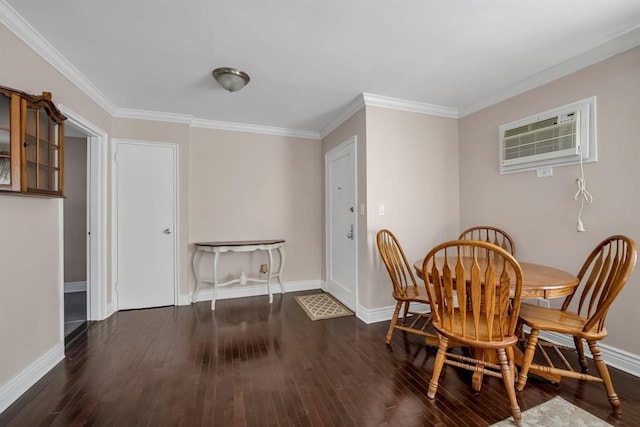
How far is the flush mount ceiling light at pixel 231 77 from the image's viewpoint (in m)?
2.33

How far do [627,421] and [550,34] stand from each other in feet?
8.07

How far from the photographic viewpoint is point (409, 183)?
3098 mm

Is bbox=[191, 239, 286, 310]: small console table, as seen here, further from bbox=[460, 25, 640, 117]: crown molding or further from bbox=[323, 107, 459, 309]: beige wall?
bbox=[460, 25, 640, 117]: crown molding

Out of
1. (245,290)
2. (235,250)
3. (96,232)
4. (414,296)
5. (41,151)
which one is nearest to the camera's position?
(41,151)

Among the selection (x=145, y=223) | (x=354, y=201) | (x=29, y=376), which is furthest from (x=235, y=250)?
(x=29, y=376)

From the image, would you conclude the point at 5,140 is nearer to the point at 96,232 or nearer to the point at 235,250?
the point at 96,232

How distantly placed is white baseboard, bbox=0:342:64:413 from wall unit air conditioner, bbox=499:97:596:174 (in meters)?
4.19

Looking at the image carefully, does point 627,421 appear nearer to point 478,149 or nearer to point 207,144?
point 478,149

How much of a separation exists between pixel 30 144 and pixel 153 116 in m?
1.67

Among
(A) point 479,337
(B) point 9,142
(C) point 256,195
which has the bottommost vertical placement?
(A) point 479,337

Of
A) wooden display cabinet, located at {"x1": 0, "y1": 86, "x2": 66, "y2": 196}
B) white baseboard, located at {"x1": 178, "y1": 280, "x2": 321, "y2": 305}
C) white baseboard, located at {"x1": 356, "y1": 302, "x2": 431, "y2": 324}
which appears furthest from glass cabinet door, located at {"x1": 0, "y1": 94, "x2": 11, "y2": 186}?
white baseboard, located at {"x1": 356, "y1": 302, "x2": 431, "y2": 324}

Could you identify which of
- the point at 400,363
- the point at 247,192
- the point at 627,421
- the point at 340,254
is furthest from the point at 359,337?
the point at 247,192

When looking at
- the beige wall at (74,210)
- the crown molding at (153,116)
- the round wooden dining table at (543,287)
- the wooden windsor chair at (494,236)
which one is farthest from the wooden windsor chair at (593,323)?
the beige wall at (74,210)

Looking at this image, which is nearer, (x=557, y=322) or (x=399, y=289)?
(x=557, y=322)
